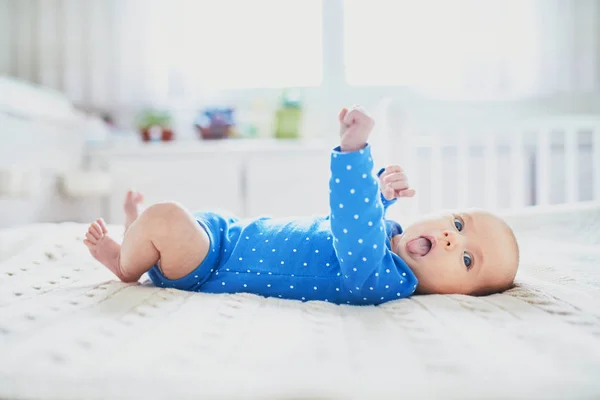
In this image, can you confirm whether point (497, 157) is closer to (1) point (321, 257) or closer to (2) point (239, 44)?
(2) point (239, 44)

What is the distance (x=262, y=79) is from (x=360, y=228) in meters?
1.93

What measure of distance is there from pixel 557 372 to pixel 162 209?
0.61m

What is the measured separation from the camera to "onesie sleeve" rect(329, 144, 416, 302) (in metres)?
0.78

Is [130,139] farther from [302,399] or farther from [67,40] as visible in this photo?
[302,399]

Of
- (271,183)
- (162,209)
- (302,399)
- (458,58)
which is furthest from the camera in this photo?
(458,58)

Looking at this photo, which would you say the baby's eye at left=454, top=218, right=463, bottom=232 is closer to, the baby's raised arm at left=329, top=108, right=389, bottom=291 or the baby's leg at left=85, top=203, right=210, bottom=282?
the baby's raised arm at left=329, top=108, right=389, bottom=291

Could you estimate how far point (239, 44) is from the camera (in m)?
2.57

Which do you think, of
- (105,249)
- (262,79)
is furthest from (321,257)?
(262,79)

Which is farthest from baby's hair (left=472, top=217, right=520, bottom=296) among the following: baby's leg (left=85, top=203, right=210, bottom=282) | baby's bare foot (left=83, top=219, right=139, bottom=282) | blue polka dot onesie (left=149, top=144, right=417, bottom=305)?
baby's bare foot (left=83, top=219, right=139, bottom=282)

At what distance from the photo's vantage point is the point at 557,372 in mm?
511

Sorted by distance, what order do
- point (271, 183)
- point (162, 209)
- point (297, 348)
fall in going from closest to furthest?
point (297, 348) → point (162, 209) → point (271, 183)

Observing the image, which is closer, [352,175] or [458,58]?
[352,175]

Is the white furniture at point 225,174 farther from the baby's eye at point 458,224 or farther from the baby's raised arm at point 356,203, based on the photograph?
the baby's raised arm at point 356,203

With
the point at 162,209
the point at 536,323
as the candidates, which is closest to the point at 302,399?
the point at 536,323
